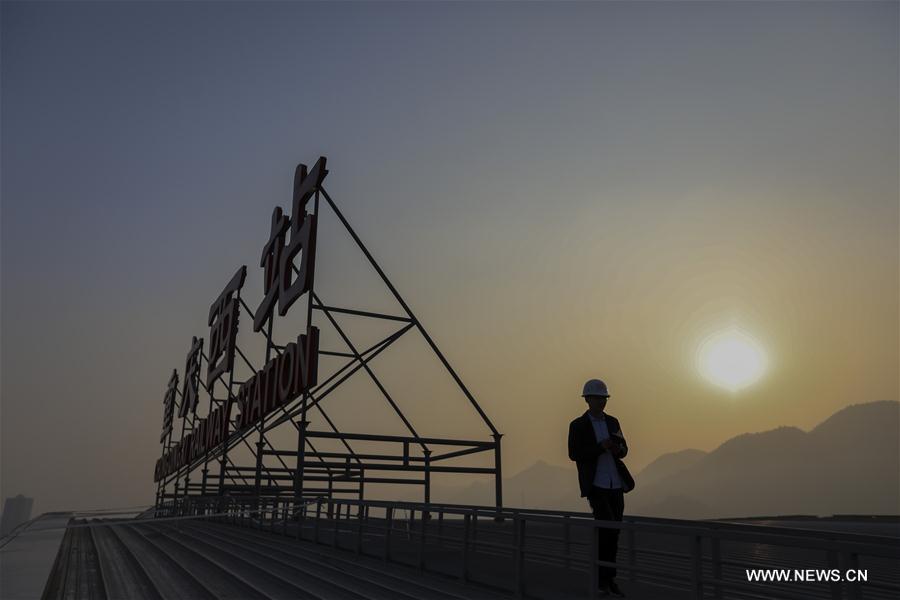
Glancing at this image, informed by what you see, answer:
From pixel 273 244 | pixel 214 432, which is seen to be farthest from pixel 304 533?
pixel 214 432

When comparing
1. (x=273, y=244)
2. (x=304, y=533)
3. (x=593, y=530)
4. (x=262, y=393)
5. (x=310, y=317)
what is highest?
(x=273, y=244)

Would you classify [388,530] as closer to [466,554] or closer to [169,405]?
[466,554]

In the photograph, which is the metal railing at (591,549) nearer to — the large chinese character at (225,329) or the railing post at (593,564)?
the railing post at (593,564)

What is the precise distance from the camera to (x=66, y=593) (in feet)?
25.4

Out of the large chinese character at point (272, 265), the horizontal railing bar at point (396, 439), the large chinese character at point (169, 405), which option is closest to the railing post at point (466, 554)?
the horizontal railing bar at point (396, 439)

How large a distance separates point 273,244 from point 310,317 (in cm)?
776

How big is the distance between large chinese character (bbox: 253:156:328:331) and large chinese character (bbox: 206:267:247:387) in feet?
21.1

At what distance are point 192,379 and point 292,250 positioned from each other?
Answer: 2578cm

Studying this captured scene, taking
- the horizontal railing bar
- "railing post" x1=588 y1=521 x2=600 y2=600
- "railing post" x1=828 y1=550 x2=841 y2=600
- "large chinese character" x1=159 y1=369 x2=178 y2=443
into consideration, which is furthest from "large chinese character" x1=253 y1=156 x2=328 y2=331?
"large chinese character" x1=159 y1=369 x2=178 y2=443

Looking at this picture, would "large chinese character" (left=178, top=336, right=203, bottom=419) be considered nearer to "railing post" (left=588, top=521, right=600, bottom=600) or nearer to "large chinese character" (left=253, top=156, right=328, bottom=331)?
"large chinese character" (left=253, top=156, right=328, bottom=331)

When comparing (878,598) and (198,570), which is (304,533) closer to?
(198,570)

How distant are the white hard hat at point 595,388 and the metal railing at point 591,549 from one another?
4.50 feet

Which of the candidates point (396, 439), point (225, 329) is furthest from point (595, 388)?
point (225, 329)

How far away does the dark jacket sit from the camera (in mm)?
8055
